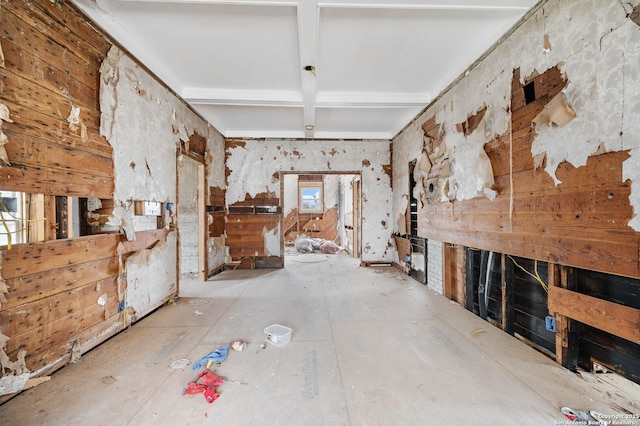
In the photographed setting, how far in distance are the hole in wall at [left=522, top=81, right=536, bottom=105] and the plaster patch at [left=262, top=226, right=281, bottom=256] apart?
4.37 meters

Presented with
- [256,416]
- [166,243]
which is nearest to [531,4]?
[256,416]

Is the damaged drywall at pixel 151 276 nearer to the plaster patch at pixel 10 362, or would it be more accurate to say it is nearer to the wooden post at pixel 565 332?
the plaster patch at pixel 10 362

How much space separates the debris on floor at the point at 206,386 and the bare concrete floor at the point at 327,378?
0.13 ft

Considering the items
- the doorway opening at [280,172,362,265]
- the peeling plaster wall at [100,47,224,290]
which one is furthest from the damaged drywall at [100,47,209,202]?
the doorway opening at [280,172,362,265]

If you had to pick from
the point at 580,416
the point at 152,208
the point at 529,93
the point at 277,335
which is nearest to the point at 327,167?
the point at 152,208

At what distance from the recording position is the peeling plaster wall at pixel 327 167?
17.1 ft

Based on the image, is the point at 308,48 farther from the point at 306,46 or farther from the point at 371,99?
the point at 371,99

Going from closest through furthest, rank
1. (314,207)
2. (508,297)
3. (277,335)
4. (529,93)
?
(529,93), (277,335), (508,297), (314,207)

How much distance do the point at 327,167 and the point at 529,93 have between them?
3.60 metres

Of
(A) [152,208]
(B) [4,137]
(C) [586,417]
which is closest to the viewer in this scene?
(C) [586,417]

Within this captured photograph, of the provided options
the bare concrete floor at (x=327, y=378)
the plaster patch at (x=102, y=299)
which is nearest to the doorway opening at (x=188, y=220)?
the bare concrete floor at (x=327, y=378)

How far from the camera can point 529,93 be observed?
79.0 inches

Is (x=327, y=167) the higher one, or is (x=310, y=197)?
(x=327, y=167)

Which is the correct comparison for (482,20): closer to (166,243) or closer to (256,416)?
(256,416)
